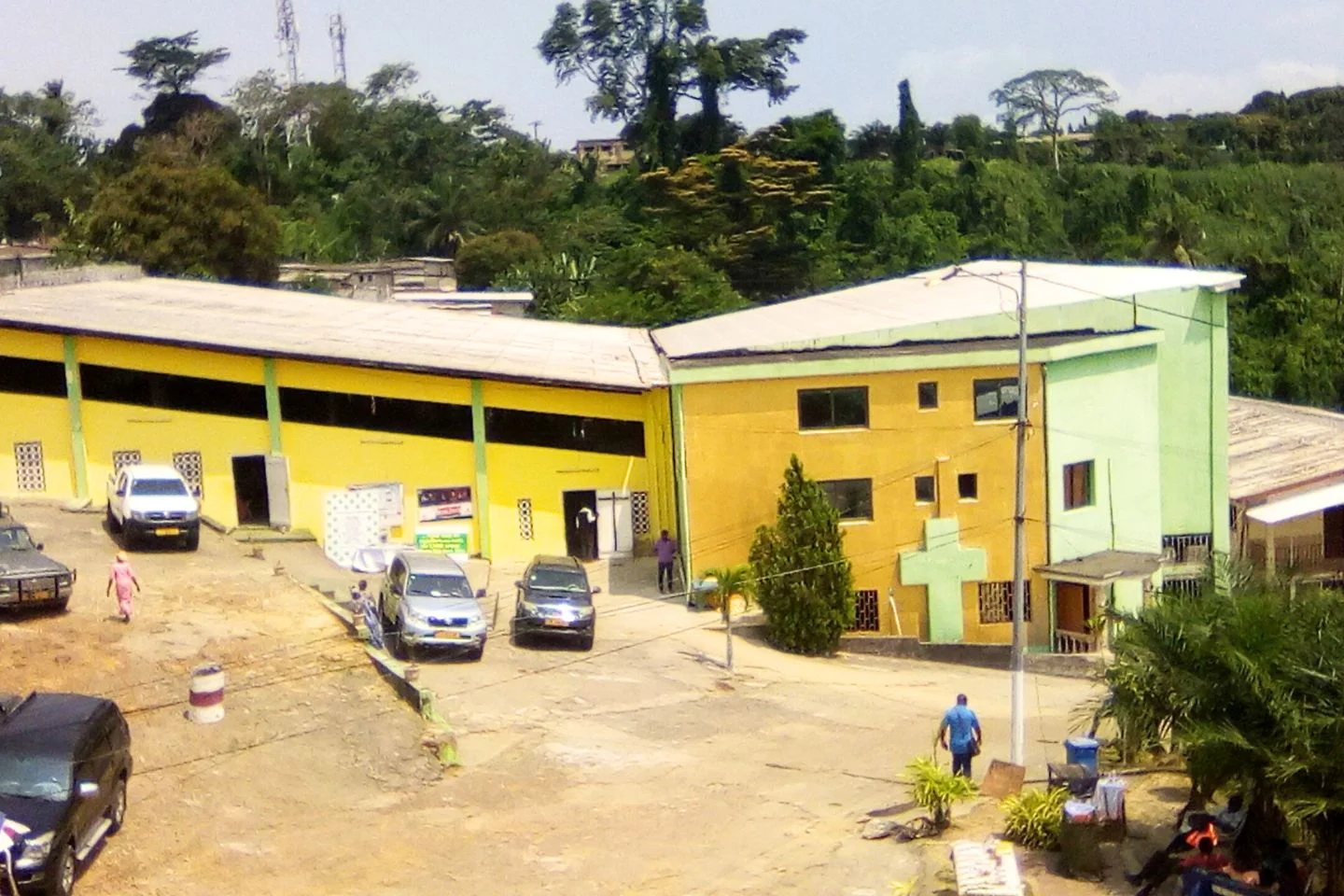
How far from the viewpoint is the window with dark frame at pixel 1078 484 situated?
37.2 meters

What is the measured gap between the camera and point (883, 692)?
30609 millimetres

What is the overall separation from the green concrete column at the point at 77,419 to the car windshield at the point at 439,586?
42.5ft

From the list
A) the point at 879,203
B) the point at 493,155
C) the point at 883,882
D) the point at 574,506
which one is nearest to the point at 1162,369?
the point at 574,506

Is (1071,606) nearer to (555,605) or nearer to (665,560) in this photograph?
(665,560)

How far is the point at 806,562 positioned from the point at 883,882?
53.8 feet

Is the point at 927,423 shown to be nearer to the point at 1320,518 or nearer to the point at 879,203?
the point at 1320,518

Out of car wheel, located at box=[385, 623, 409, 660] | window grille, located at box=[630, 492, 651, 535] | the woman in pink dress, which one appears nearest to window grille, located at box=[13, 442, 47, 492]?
the woman in pink dress

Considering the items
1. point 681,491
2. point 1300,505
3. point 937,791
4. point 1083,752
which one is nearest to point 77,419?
point 681,491

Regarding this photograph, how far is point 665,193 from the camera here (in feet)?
261

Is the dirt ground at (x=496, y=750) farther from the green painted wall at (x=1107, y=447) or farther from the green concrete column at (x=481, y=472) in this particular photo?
the green painted wall at (x=1107, y=447)

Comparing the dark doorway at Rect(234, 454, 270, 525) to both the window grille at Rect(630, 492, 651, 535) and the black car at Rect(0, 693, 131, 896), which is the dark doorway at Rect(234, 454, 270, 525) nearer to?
the window grille at Rect(630, 492, 651, 535)

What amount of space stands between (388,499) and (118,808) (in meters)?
19.8

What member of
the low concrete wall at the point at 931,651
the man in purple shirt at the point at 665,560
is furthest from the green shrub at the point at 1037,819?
the man in purple shirt at the point at 665,560

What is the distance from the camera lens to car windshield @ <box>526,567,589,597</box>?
3036cm
